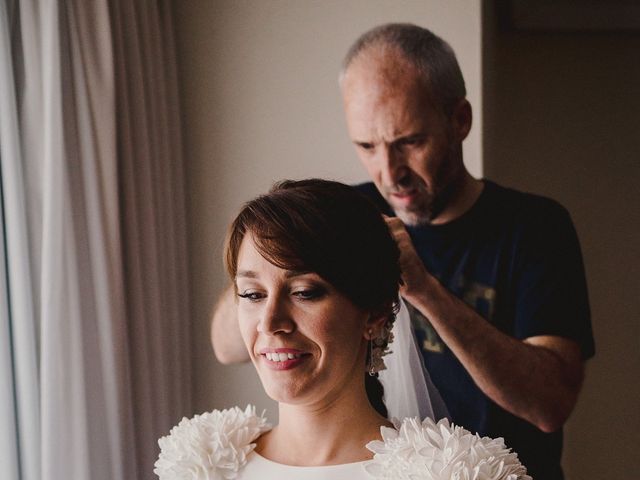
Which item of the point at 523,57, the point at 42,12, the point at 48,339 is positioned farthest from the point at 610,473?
the point at 42,12

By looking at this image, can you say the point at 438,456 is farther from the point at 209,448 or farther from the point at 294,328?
the point at 209,448

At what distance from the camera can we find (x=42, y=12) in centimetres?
174

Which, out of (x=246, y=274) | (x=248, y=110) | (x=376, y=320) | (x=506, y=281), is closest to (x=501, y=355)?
(x=506, y=281)

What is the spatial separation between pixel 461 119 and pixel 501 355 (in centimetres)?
64

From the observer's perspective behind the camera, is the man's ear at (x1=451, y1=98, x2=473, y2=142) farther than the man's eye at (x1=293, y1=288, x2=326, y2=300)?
Yes

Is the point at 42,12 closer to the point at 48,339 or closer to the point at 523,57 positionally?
the point at 48,339

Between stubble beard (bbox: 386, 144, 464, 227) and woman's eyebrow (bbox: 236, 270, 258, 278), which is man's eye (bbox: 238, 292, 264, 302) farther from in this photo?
stubble beard (bbox: 386, 144, 464, 227)

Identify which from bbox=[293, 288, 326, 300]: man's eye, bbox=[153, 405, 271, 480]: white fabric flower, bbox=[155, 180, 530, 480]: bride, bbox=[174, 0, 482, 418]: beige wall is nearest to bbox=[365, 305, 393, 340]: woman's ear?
bbox=[155, 180, 530, 480]: bride

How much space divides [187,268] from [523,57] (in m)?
1.53

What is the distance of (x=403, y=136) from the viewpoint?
184 centimetres

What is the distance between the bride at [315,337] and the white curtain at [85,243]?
563mm

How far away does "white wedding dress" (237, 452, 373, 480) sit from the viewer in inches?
46.3

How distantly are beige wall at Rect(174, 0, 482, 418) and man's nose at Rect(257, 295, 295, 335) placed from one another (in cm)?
120

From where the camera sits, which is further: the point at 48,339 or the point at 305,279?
the point at 48,339
